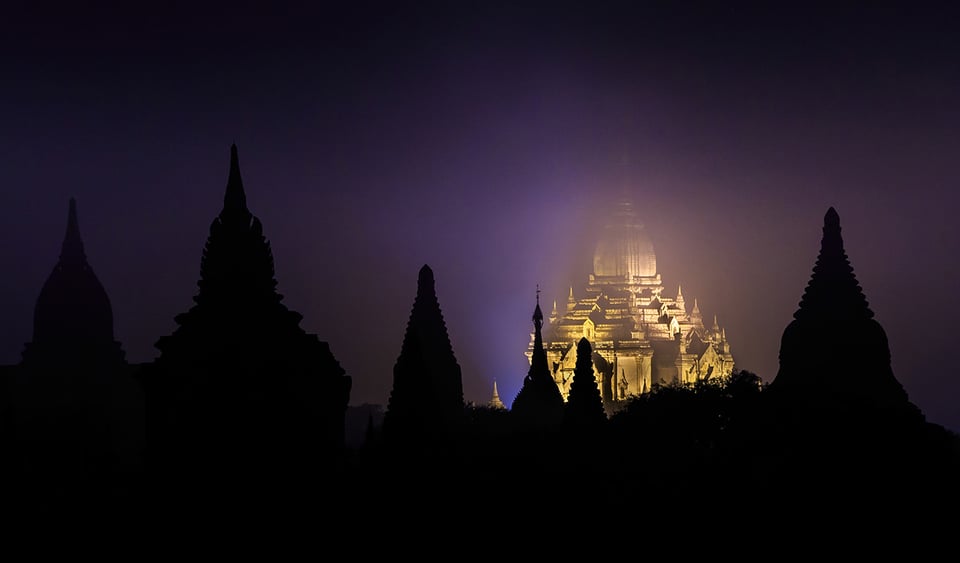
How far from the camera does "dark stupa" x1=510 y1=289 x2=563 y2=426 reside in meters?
53.5

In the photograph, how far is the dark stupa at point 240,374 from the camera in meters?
32.6

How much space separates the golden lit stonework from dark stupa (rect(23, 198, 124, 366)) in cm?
6924

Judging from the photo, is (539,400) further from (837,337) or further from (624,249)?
(624,249)

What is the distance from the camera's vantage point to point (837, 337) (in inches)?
1666

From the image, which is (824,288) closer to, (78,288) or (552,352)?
(78,288)

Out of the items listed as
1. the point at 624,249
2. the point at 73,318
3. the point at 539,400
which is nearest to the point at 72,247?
the point at 73,318

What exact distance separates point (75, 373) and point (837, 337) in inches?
1233

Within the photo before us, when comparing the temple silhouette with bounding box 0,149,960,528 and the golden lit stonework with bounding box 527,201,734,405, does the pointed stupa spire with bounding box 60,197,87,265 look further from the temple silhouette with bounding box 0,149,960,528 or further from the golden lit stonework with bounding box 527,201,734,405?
the golden lit stonework with bounding box 527,201,734,405

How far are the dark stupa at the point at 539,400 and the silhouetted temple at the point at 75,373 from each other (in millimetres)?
11359

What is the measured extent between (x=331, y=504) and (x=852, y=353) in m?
15.2

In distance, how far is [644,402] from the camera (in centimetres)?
5016

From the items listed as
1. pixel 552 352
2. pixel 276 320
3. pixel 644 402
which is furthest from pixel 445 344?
pixel 552 352

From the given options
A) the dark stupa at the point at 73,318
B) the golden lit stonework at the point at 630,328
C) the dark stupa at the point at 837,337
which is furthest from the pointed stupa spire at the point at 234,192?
the golden lit stonework at the point at 630,328

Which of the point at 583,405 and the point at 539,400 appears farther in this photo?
the point at 539,400
